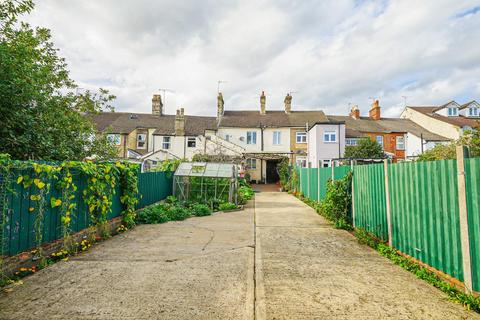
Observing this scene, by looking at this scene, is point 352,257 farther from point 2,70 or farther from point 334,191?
point 2,70

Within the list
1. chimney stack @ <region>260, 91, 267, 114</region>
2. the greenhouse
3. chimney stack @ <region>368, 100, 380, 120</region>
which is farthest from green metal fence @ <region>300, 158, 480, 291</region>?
chimney stack @ <region>368, 100, 380, 120</region>

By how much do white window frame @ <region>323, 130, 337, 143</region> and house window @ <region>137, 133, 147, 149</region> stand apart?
2063cm

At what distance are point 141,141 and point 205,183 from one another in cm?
1998

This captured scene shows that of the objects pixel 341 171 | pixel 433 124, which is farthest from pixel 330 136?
pixel 433 124

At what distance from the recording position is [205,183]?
12.5 m

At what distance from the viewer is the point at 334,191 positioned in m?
7.74

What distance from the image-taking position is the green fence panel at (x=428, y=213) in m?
3.51

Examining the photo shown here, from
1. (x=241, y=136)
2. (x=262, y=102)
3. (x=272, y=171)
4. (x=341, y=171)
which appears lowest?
(x=341, y=171)

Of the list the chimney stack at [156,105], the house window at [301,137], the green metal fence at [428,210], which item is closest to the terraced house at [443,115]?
the house window at [301,137]

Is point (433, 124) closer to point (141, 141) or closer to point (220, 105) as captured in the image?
point (220, 105)

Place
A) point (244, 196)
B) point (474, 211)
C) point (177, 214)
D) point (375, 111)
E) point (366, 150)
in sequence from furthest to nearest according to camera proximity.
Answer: point (375, 111), point (366, 150), point (244, 196), point (177, 214), point (474, 211)

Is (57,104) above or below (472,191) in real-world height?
above

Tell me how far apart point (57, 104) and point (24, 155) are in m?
2.34

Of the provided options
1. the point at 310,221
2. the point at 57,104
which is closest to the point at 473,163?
the point at 310,221
